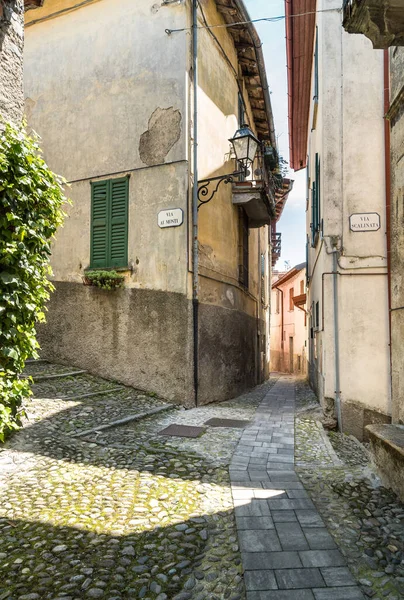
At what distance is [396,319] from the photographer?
460 cm

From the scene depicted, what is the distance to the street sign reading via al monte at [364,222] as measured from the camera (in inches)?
272

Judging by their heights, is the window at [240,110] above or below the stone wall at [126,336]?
above

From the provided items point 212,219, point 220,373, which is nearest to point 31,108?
point 212,219

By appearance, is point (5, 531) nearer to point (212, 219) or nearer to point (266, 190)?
point (212, 219)

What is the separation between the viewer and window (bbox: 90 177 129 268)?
8.28 metres

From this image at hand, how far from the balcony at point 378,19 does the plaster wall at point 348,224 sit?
3632mm

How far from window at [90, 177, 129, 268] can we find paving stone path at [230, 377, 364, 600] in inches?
186

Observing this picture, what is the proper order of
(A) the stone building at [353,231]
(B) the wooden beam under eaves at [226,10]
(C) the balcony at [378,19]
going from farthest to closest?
(B) the wooden beam under eaves at [226,10] → (A) the stone building at [353,231] → (C) the balcony at [378,19]

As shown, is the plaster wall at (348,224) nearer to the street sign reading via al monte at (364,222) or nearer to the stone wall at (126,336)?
the street sign reading via al monte at (364,222)

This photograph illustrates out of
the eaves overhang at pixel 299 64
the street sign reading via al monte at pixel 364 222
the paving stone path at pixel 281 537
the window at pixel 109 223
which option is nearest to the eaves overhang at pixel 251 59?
the eaves overhang at pixel 299 64

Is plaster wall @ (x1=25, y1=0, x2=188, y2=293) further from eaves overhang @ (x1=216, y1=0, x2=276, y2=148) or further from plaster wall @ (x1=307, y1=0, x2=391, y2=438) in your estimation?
plaster wall @ (x1=307, y1=0, x2=391, y2=438)

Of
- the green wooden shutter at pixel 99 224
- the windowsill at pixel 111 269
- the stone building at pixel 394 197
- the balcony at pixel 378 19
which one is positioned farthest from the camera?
the green wooden shutter at pixel 99 224

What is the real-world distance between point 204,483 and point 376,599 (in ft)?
6.19

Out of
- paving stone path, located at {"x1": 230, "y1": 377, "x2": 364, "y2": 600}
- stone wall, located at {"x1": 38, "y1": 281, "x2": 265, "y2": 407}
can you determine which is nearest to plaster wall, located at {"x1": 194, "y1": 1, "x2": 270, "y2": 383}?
stone wall, located at {"x1": 38, "y1": 281, "x2": 265, "y2": 407}
